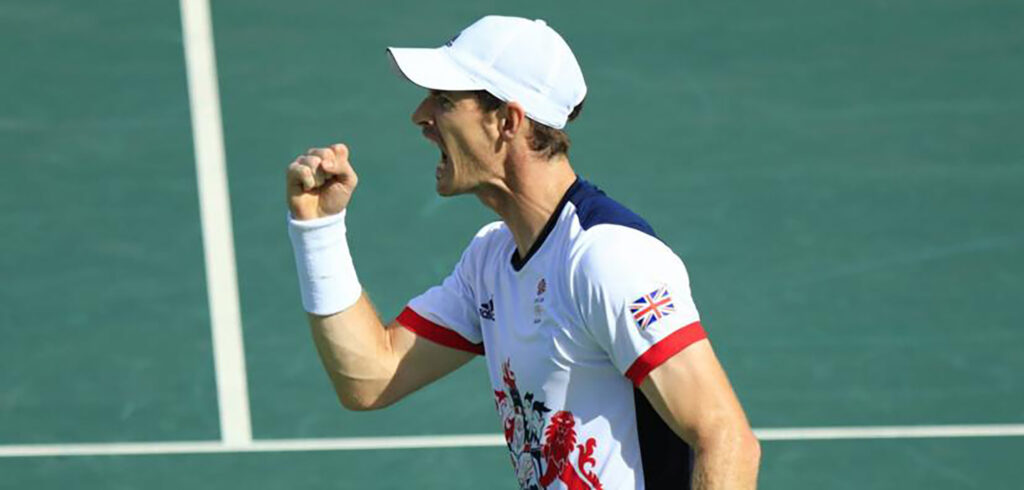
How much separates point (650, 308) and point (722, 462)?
0.38 meters

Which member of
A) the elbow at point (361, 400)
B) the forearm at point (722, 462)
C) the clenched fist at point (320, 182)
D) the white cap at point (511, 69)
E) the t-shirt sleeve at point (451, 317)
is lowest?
the forearm at point (722, 462)

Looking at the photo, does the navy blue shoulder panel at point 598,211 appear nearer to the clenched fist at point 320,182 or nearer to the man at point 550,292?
the man at point 550,292

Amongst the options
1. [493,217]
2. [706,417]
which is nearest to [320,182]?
[706,417]

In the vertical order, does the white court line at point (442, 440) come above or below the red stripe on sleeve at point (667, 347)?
below

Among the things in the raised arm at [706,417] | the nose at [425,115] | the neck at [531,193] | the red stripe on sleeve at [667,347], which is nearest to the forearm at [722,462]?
the raised arm at [706,417]

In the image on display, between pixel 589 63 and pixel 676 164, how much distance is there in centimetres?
81

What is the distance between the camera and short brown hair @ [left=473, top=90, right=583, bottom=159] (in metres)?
4.69

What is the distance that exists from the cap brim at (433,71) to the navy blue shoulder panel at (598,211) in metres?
0.36

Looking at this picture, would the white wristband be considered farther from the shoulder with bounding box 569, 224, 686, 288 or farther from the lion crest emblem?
the shoulder with bounding box 569, 224, 686, 288

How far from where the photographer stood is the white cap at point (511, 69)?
4645mm

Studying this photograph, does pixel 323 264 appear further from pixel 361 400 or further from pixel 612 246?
pixel 612 246

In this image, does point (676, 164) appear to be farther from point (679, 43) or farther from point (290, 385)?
point (290, 385)

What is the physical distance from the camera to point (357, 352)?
509 centimetres

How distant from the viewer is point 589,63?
370 inches
